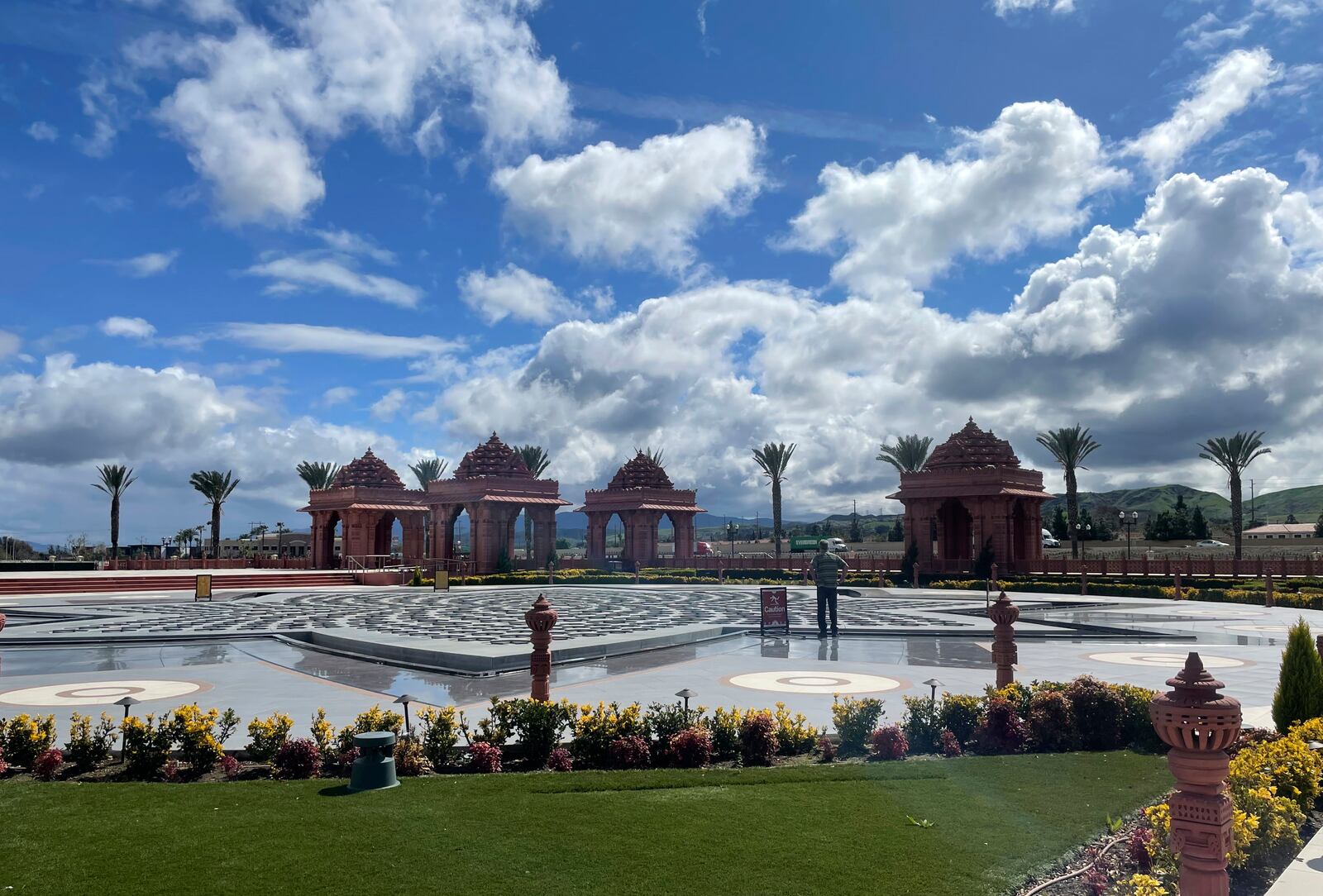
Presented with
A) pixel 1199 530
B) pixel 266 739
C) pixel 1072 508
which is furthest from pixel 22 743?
pixel 1199 530

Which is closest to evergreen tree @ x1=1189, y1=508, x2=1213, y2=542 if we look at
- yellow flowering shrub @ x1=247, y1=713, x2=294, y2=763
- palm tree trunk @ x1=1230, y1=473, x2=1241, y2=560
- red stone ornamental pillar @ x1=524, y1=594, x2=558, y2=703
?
palm tree trunk @ x1=1230, y1=473, x2=1241, y2=560

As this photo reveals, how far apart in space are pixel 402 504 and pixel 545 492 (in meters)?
9.11

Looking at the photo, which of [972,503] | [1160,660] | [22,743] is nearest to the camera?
[22,743]

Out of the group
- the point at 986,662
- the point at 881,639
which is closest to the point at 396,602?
the point at 881,639

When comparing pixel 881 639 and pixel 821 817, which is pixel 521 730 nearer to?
pixel 821 817

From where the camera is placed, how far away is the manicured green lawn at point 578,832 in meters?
5.40

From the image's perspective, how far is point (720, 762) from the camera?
855cm

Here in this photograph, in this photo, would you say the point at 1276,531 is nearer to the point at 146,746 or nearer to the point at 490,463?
the point at 490,463

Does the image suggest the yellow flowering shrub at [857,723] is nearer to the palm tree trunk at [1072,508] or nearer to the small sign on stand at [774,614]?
the small sign on stand at [774,614]

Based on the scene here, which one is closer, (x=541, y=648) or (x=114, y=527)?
(x=541, y=648)

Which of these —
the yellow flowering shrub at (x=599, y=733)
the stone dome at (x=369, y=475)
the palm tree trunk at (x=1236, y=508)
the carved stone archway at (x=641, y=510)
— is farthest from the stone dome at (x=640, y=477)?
the yellow flowering shrub at (x=599, y=733)

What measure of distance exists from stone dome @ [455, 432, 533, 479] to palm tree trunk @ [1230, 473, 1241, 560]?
40.0 meters

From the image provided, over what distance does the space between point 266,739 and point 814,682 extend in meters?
7.91

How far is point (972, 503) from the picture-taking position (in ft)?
145
